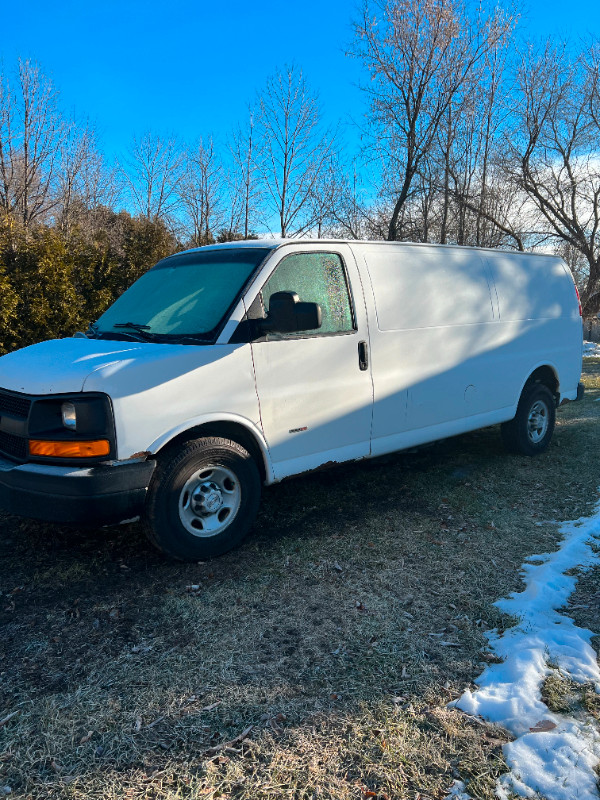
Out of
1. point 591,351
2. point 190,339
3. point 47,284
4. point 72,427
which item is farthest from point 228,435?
point 591,351

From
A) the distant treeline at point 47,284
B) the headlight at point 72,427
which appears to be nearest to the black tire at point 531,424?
the headlight at point 72,427

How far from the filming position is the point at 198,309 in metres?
4.18

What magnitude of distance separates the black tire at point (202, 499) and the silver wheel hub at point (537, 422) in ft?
12.4

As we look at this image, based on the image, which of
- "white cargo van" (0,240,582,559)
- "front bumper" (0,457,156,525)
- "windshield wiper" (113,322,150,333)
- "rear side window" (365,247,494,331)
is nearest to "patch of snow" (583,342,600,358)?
"rear side window" (365,247,494,331)

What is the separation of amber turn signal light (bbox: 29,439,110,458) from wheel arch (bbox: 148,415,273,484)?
0.28 m

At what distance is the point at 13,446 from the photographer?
3.75m

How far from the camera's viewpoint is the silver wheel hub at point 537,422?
21.4ft

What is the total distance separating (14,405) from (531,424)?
522 centimetres

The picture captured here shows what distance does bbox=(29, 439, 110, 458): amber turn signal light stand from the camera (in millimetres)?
3441

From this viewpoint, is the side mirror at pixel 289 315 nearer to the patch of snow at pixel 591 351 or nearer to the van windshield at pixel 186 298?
the van windshield at pixel 186 298

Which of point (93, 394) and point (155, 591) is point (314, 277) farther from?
point (155, 591)

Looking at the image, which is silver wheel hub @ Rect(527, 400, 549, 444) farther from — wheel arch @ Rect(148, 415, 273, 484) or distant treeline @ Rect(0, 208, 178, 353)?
distant treeline @ Rect(0, 208, 178, 353)

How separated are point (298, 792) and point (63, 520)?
2.03 m

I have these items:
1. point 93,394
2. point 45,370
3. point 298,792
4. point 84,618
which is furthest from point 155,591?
point 298,792
